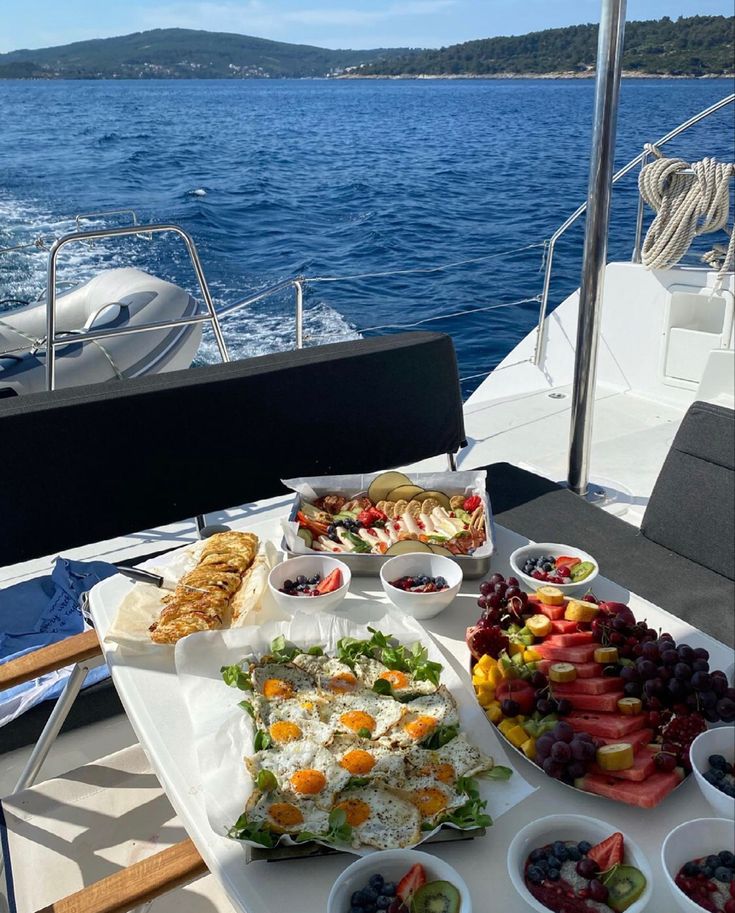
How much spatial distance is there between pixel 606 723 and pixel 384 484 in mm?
745

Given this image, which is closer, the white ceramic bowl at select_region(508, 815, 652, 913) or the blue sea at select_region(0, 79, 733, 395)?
the white ceramic bowl at select_region(508, 815, 652, 913)

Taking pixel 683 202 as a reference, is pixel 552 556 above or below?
below

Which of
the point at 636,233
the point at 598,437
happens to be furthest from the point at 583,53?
the point at 598,437

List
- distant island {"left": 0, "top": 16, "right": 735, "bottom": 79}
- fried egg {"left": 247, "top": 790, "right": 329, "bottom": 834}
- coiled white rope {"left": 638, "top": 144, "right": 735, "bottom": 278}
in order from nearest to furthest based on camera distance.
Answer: fried egg {"left": 247, "top": 790, "right": 329, "bottom": 834}
coiled white rope {"left": 638, "top": 144, "right": 735, "bottom": 278}
distant island {"left": 0, "top": 16, "right": 735, "bottom": 79}

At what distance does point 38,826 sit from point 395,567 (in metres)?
0.64

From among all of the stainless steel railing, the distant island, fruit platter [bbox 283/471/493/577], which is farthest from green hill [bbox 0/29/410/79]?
fruit platter [bbox 283/471/493/577]

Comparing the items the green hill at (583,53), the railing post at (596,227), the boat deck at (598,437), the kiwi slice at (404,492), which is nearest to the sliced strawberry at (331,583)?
the kiwi slice at (404,492)

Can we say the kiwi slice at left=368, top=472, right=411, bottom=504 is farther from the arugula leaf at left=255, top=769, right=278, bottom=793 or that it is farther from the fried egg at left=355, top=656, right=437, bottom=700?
the arugula leaf at left=255, top=769, right=278, bottom=793

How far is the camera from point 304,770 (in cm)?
87

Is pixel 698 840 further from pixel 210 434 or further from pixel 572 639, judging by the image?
pixel 210 434

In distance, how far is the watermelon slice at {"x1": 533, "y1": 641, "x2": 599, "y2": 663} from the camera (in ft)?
3.34

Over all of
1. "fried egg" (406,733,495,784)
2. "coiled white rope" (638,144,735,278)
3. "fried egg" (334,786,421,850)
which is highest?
"coiled white rope" (638,144,735,278)

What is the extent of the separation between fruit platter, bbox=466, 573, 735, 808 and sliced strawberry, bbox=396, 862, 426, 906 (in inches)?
7.9

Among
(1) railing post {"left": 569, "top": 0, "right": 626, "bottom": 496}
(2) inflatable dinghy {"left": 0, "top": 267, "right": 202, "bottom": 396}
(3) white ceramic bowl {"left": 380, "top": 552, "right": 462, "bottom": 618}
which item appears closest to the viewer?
(3) white ceramic bowl {"left": 380, "top": 552, "right": 462, "bottom": 618}
